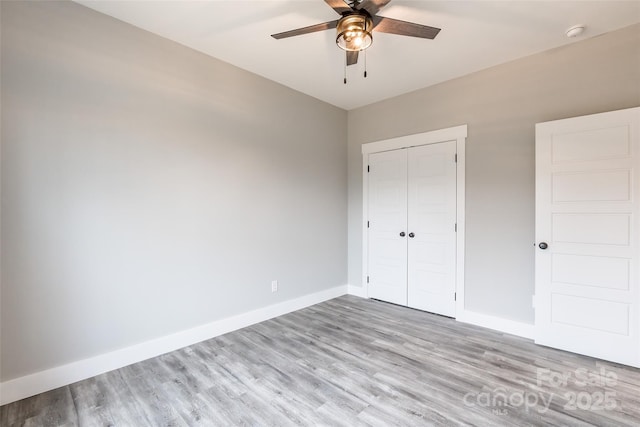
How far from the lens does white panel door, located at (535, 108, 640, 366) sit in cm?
238

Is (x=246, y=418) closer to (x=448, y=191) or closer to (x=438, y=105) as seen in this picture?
(x=448, y=191)

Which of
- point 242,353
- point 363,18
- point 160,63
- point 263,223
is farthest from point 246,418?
point 160,63

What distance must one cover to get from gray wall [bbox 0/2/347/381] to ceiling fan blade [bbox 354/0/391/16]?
1744 millimetres

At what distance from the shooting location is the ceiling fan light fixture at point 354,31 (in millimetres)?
1863

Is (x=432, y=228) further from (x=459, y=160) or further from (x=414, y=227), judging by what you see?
(x=459, y=160)

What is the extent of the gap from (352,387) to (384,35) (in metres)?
2.90

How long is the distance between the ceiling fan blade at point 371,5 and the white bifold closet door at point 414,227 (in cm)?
205

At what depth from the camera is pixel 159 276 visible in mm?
2607

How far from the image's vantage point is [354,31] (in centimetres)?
190

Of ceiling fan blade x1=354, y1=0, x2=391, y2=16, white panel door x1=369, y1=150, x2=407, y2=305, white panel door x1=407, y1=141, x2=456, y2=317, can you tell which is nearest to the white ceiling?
ceiling fan blade x1=354, y1=0, x2=391, y2=16

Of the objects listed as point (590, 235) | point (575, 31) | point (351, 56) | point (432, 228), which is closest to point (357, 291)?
point (432, 228)

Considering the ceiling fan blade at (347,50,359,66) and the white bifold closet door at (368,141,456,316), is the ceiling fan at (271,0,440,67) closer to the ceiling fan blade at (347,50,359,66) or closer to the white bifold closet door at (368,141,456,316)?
the ceiling fan blade at (347,50,359,66)

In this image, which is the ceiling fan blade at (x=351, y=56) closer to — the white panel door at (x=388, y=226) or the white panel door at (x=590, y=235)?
the white panel door at (x=388, y=226)

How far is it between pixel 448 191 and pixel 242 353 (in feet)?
9.28
